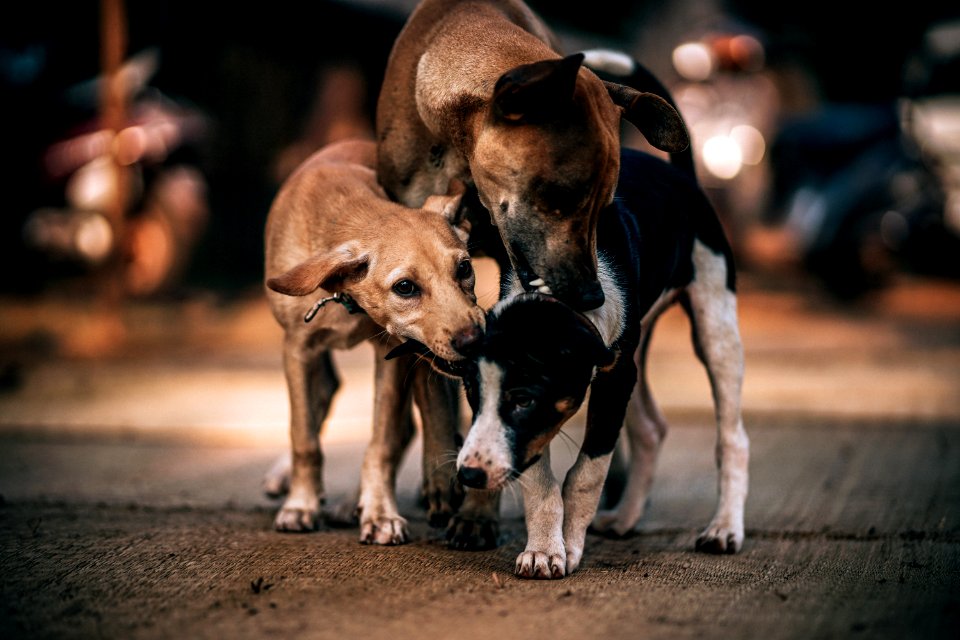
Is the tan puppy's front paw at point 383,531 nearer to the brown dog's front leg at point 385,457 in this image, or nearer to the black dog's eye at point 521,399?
the brown dog's front leg at point 385,457

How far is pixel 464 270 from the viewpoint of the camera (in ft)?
13.2

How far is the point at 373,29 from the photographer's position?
1241cm

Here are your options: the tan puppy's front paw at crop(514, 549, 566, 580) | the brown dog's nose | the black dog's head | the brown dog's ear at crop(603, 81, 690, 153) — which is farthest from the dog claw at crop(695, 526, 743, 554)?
the brown dog's ear at crop(603, 81, 690, 153)

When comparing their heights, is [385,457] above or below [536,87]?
below

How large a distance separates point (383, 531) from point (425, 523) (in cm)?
48

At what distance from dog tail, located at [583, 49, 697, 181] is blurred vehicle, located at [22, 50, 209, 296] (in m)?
6.40

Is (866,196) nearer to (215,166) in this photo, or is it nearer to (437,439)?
(215,166)

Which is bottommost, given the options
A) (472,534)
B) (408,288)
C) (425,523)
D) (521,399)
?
(425,523)

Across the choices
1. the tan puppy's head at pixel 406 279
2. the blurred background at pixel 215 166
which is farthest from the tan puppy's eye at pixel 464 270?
the blurred background at pixel 215 166

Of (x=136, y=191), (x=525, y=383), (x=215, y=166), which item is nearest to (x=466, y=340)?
(x=525, y=383)

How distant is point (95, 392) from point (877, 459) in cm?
482

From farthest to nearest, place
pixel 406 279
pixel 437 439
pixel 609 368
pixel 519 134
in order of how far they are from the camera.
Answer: pixel 437 439 → pixel 406 279 → pixel 519 134 → pixel 609 368

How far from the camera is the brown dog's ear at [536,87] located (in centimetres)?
360

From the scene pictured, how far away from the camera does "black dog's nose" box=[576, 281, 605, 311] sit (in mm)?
3586
